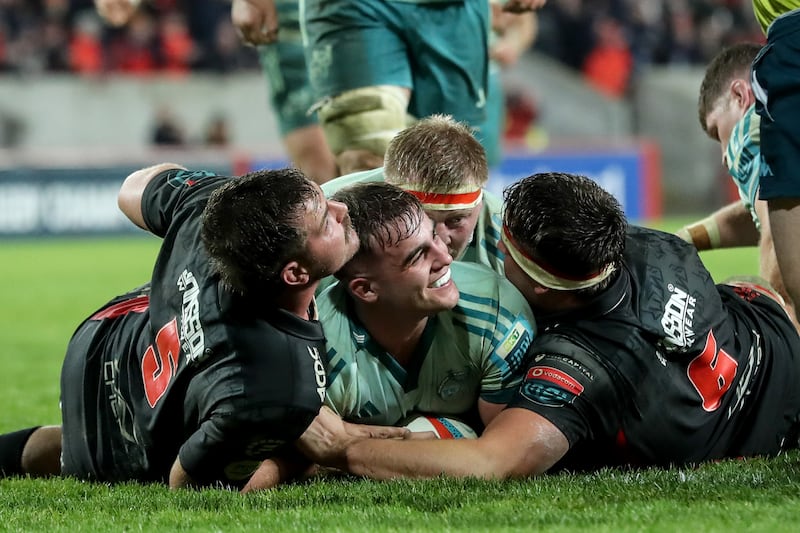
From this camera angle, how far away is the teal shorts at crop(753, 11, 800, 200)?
3.97m

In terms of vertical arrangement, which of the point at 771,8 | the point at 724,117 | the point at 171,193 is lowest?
the point at 724,117

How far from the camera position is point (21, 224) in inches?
752

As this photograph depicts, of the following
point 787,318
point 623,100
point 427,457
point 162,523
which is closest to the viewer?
point 162,523

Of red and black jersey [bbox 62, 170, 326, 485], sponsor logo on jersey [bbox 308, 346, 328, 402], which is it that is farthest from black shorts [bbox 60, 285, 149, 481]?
sponsor logo on jersey [bbox 308, 346, 328, 402]

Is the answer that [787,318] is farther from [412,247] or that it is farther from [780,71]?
[412,247]

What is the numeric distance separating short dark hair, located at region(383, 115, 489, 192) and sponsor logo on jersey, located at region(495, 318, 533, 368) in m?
0.64

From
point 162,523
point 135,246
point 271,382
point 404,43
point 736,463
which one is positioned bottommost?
point 135,246

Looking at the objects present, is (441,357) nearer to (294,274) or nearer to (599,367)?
(599,367)

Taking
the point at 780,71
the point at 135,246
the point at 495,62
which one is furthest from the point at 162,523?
the point at 135,246

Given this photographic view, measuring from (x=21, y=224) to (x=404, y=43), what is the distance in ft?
46.4

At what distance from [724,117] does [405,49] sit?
1568 mm

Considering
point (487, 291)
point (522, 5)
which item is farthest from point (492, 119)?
point (487, 291)

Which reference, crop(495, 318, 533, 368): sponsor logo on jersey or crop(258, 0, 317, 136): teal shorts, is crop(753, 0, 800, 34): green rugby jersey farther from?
crop(258, 0, 317, 136): teal shorts

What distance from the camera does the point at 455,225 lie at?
458 cm
